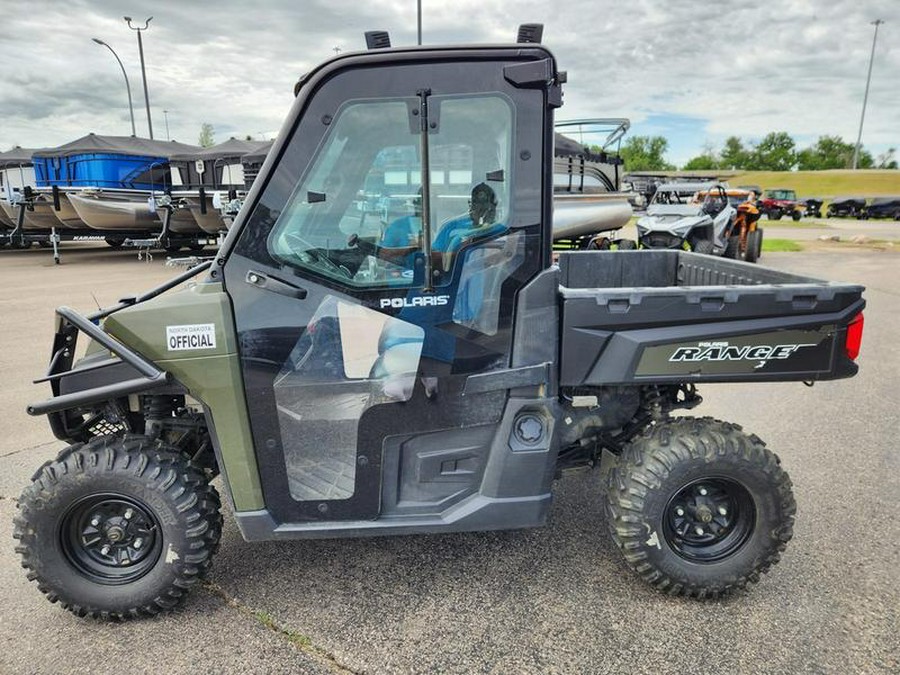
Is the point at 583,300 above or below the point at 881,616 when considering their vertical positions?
above

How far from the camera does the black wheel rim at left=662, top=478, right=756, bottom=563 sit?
278 centimetres

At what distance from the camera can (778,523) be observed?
2.72 meters

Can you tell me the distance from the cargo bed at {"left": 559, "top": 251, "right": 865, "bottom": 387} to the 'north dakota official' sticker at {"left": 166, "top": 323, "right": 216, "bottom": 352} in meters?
1.41

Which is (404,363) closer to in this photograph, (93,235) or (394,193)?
(394,193)

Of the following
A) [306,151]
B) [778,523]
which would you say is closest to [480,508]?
[778,523]

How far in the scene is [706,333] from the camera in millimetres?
2637

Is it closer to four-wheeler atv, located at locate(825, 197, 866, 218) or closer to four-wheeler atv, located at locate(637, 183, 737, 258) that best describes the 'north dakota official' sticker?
four-wheeler atv, located at locate(637, 183, 737, 258)

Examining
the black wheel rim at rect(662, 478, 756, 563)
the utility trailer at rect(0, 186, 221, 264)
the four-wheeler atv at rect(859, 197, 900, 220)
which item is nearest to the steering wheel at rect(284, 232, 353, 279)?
the black wheel rim at rect(662, 478, 756, 563)

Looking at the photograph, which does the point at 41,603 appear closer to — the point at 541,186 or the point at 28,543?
the point at 28,543

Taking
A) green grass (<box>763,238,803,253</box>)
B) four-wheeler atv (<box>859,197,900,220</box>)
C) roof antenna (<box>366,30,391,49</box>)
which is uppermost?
roof antenna (<box>366,30,391,49</box>)

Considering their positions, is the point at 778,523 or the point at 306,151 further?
the point at 778,523

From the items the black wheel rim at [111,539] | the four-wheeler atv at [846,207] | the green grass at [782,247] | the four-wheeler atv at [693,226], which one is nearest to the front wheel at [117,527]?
the black wheel rim at [111,539]

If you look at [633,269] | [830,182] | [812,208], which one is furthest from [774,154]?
[633,269]

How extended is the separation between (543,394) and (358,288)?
2.89ft
